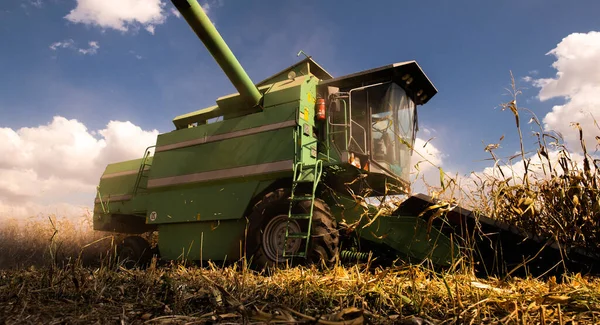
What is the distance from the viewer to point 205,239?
19.2ft

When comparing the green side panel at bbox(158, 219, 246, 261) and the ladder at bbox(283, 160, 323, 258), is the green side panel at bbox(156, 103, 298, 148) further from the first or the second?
the green side panel at bbox(158, 219, 246, 261)

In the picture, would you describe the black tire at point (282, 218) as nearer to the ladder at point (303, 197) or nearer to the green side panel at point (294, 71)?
the ladder at point (303, 197)

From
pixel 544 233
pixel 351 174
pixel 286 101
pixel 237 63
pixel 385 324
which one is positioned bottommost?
Result: pixel 385 324

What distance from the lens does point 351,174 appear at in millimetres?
5059

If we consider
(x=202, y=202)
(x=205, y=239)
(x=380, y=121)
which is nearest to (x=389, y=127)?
(x=380, y=121)

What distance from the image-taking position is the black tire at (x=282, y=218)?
4.30m

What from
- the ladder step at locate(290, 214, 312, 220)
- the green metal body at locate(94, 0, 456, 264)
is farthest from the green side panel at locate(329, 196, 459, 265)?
the ladder step at locate(290, 214, 312, 220)

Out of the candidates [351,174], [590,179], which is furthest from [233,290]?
[351,174]

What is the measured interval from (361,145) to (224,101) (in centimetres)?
249

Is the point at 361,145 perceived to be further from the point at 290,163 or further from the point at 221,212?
the point at 221,212

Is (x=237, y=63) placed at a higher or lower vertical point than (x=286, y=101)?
higher

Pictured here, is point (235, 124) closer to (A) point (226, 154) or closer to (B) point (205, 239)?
(A) point (226, 154)

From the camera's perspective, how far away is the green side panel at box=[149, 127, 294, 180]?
208 inches

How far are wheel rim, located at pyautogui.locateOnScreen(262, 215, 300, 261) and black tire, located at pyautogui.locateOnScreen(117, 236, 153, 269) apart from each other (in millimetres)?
3270
